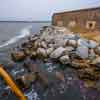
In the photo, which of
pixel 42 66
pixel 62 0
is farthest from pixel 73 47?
pixel 62 0

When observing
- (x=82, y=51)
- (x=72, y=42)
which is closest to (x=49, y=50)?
(x=72, y=42)

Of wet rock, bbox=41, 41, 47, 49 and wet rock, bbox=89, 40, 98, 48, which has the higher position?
wet rock, bbox=89, 40, 98, 48

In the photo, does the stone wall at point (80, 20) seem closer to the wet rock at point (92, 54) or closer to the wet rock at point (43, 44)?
the wet rock at point (43, 44)

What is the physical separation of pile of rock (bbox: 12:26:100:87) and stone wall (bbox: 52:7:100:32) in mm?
552

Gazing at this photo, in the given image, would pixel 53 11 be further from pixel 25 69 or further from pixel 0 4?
pixel 25 69

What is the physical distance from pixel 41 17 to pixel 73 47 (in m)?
2.26

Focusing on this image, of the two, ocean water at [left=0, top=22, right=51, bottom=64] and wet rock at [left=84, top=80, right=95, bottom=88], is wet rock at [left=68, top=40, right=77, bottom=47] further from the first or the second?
ocean water at [left=0, top=22, right=51, bottom=64]

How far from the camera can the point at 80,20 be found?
404cm

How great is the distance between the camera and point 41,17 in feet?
16.3

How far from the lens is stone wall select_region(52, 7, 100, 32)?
12.3 feet

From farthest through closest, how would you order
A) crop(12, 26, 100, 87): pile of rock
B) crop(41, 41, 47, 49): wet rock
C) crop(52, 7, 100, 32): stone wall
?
crop(52, 7, 100, 32): stone wall, crop(41, 41, 47, 49): wet rock, crop(12, 26, 100, 87): pile of rock

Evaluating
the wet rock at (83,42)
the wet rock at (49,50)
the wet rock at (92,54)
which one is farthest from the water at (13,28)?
the wet rock at (92,54)

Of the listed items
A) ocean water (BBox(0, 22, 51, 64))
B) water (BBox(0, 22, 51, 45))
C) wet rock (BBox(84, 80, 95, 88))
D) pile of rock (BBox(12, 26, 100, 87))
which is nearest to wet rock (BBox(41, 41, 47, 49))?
pile of rock (BBox(12, 26, 100, 87))

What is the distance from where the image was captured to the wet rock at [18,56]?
2857mm
